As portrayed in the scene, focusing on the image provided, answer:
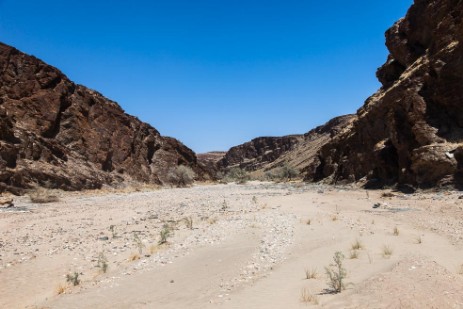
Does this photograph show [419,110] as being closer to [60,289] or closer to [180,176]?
[60,289]

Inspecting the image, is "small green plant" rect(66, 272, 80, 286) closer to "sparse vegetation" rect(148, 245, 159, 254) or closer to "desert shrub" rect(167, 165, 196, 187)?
"sparse vegetation" rect(148, 245, 159, 254)

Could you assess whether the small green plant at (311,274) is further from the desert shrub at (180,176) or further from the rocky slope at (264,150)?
the rocky slope at (264,150)

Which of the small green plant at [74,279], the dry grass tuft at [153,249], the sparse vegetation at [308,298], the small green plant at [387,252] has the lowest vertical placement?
the sparse vegetation at [308,298]

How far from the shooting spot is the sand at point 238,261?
5648 millimetres

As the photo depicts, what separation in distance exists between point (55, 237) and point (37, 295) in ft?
15.2

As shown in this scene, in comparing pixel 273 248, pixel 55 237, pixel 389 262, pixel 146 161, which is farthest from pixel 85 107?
pixel 389 262

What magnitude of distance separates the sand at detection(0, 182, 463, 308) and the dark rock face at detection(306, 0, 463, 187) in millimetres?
6998

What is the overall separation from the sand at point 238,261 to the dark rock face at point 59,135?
1649 cm

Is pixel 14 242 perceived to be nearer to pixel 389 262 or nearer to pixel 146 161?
pixel 389 262

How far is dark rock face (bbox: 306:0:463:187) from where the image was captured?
69.1 ft

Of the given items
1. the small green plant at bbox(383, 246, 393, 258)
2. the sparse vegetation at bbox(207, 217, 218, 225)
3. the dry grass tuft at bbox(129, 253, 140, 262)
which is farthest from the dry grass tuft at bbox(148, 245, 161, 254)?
the small green plant at bbox(383, 246, 393, 258)

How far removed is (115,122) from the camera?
157 feet

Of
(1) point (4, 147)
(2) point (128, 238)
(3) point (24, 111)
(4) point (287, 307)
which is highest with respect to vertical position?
(3) point (24, 111)

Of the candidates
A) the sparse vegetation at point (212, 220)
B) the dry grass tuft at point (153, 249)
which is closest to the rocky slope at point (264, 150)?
the sparse vegetation at point (212, 220)
